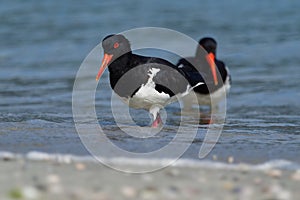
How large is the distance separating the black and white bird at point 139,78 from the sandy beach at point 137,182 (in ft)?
6.50

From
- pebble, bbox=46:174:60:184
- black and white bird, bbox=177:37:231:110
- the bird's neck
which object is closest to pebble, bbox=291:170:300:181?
pebble, bbox=46:174:60:184

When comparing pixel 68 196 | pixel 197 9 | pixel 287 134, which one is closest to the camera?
pixel 68 196

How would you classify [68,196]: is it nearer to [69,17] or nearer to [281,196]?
[281,196]

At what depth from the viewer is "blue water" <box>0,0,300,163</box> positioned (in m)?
6.70

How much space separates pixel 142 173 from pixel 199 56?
559 cm

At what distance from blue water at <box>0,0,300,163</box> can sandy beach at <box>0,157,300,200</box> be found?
95 centimetres

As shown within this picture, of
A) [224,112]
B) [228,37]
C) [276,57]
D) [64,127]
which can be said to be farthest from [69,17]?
[64,127]

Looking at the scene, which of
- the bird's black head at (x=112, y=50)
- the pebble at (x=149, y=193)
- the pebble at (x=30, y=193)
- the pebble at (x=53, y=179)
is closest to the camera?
the pebble at (x=30, y=193)

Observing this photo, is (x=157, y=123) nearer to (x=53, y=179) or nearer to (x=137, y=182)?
(x=137, y=182)

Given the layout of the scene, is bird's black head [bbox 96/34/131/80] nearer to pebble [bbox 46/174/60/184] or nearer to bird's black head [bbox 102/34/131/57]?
bird's black head [bbox 102/34/131/57]

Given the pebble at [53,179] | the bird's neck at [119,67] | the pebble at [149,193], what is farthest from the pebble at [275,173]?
the bird's neck at [119,67]

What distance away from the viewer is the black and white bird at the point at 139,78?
23.6 ft

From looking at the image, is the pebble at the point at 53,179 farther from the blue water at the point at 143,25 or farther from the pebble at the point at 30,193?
the blue water at the point at 143,25

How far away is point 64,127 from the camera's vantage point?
732 centimetres
